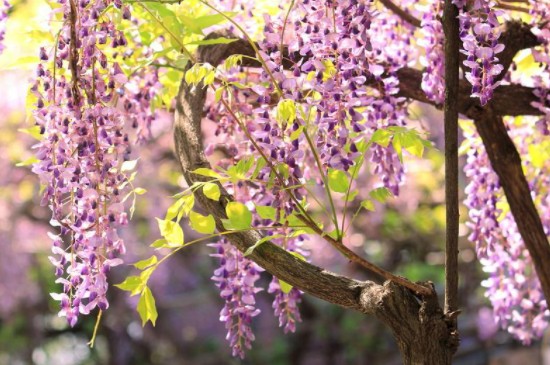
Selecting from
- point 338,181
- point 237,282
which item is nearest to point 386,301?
point 338,181

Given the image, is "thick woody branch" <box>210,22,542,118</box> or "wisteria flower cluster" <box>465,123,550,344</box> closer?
"thick woody branch" <box>210,22,542,118</box>

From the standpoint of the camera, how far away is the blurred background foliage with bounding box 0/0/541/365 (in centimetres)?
802

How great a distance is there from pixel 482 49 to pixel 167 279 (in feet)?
27.0

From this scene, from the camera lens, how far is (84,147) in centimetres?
204

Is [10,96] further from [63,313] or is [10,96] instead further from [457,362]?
[63,313]

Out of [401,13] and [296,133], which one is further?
[401,13]

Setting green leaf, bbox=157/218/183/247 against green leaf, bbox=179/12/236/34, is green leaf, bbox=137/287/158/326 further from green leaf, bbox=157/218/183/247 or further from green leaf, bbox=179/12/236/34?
green leaf, bbox=179/12/236/34

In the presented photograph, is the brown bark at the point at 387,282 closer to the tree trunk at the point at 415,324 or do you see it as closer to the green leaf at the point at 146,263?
→ the tree trunk at the point at 415,324

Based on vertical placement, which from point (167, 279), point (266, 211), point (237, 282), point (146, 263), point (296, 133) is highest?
point (296, 133)

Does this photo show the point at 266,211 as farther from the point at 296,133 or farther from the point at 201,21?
the point at 201,21

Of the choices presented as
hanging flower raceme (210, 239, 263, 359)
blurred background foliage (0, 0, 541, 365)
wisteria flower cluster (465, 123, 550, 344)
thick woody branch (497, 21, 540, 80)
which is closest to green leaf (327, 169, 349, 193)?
hanging flower raceme (210, 239, 263, 359)

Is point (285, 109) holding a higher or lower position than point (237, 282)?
higher

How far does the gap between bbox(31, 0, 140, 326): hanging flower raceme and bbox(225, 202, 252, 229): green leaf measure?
257mm

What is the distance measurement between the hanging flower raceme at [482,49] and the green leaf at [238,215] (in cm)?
51
